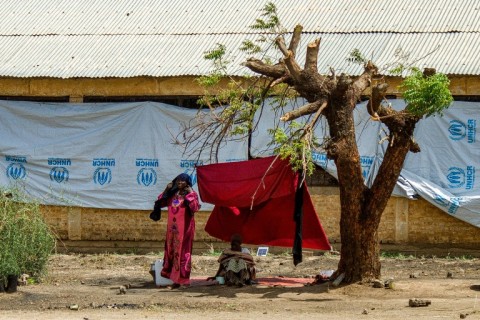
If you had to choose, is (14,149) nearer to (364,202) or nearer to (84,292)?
(84,292)

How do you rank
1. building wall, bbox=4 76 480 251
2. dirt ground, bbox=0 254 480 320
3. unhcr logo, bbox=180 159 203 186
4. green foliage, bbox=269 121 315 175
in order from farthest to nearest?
1. unhcr logo, bbox=180 159 203 186
2. building wall, bbox=4 76 480 251
3. green foliage, bbox=269 121 315 175
4. dirt ground, bbox=0 254 480 320

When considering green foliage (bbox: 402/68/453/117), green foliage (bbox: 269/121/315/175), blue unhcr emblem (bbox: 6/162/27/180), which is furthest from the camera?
blue unhcr emblem (bbox: 6/162/27/180)

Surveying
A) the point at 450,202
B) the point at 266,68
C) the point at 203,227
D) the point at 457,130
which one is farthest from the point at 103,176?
the point at 266,68

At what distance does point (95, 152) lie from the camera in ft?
56.0

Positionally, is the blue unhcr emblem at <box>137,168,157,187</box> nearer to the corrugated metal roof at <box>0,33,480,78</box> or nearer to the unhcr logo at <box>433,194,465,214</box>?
the corrugated metal roof at <box>0,33,480,78</box>

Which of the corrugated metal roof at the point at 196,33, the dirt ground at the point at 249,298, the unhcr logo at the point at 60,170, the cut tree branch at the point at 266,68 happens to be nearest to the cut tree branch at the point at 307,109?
the cut tree branch at the point at 266,68

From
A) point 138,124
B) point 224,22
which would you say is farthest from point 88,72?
point 224,22

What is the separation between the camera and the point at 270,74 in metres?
12.5

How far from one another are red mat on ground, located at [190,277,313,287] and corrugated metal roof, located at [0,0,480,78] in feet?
11.6

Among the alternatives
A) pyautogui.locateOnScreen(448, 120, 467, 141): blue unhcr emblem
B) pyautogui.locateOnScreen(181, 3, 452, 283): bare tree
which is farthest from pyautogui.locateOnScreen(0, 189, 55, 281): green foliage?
pyautogui.locateOnScreen(448, 120, 467, 141): blue unhcr emblem

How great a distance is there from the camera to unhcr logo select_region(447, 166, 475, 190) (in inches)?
622

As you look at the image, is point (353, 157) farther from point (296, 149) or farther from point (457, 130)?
point (457, 130)

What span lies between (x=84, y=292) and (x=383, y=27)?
6511 mm

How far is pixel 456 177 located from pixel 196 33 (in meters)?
4.56
